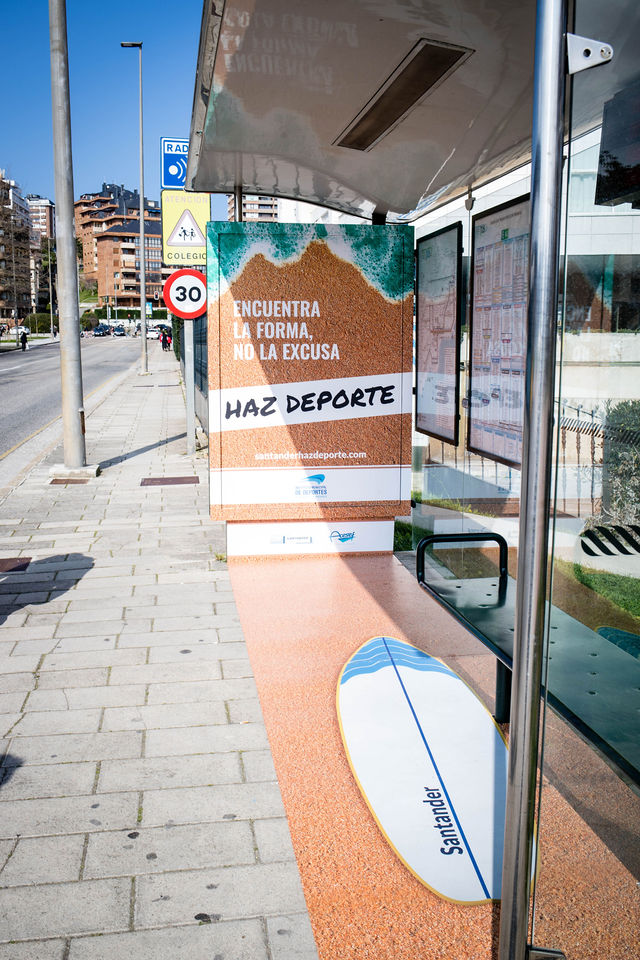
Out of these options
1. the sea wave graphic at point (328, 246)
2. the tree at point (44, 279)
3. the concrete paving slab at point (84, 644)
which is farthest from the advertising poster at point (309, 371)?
the tree at point (44, 279)

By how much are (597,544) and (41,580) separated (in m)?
4.63

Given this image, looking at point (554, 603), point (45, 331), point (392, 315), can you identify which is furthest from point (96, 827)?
point (45, 331)

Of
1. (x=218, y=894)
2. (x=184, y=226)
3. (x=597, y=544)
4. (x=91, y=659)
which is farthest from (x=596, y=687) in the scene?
(x=184, y=226)

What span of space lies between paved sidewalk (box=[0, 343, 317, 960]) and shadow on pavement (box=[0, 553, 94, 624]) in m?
0.02

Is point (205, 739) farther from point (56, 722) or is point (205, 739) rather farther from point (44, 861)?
point (44, 861)

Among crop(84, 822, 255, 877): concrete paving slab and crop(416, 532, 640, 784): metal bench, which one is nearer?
crop(416, 532, 640, 784): metal bench

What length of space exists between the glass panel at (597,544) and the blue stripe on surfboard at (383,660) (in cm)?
181

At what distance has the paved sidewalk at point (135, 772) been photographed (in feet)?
8.41

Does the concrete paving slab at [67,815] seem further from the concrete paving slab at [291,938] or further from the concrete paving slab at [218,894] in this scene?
the concrete paving slab at [291,938]

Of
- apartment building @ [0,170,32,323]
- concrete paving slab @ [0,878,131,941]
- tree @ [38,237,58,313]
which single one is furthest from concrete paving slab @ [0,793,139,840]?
tree @ [38,237,58,313]

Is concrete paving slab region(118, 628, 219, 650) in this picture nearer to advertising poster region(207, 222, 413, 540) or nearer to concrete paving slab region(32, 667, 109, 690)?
concrete paving slab region(32, 667, 109, 690)

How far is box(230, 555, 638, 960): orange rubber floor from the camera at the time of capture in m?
2.46

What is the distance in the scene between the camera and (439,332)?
6039mm

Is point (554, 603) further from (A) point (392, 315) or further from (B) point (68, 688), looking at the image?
(A) point (392, 315)
